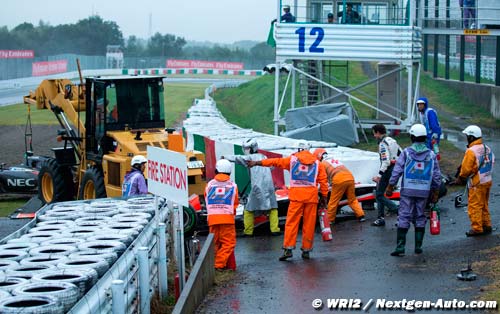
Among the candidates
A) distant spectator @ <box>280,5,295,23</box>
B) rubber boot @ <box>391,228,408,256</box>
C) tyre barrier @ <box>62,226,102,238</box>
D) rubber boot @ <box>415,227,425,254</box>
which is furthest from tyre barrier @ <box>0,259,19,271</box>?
distant spectator @ <box>280,5,295,23</box>

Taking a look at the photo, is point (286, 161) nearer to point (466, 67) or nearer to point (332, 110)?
point (332, 110)

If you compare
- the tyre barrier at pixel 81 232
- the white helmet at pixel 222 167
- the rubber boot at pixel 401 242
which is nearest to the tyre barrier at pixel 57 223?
the tyre barrier at pixel 81 232

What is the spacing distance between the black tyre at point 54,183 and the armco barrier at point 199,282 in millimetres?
8434

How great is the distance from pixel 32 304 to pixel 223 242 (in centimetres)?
607

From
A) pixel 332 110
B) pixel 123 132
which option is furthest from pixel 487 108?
pixel 123 132

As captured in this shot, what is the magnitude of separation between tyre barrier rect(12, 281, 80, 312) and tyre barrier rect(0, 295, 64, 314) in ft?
0.27

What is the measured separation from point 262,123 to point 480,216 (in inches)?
1058

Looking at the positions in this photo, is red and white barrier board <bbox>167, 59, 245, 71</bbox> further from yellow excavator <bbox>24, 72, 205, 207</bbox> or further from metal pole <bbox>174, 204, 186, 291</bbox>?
metal pole <bbox>174, 204, 186, 291</bbox>

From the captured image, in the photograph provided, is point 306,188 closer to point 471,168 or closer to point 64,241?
point 471,168

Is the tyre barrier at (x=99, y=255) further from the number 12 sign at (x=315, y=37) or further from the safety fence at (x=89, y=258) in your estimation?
the number 12 sign at (x=315, y=37)

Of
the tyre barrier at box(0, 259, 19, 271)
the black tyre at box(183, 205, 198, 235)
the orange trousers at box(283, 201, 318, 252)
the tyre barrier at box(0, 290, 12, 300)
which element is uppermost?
the tyre barrier at box(0, 290, 12, 300)

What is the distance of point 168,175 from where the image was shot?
1142 cm

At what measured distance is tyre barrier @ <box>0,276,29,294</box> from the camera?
8.16 m

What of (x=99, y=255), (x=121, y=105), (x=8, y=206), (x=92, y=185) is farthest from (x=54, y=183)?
(x=99, y=255)
